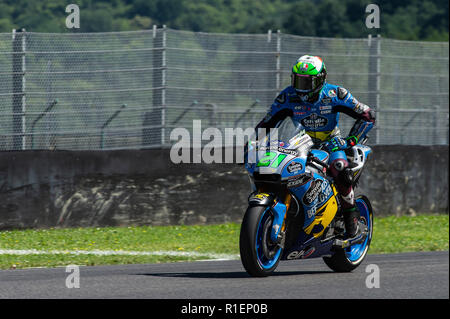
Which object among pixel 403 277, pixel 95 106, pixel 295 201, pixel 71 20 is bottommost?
pixel 403 277

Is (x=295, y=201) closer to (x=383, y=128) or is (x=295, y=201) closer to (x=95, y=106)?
(x=95, y=106)

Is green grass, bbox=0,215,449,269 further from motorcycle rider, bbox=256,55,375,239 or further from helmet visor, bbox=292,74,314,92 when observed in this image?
helmet visor, bbox=292,74,314,92

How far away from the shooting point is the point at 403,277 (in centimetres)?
941

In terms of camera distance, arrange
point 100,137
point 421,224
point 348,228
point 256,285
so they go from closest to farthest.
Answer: point 256,285 < point 348,228 < point 100,137 < point 421,224

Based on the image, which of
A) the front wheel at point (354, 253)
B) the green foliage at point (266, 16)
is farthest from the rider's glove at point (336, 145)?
the green foliage at point (266, 16)

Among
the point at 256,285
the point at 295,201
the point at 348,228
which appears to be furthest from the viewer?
the point at 348,228

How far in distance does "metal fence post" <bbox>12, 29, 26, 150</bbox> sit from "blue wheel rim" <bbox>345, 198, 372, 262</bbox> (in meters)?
5.48

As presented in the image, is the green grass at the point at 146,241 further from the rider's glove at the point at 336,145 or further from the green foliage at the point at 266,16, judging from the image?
the green foliage at the point at 266,16

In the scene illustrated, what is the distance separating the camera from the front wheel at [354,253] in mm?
10078

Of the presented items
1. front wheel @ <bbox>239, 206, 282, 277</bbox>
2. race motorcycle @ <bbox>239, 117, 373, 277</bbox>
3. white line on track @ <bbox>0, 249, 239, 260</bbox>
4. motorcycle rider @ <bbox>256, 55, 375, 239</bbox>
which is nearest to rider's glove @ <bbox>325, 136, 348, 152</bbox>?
motorcycle rider @ <bbox>256, 55, 375, 239</bbox>

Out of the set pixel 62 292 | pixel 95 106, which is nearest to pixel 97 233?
pixel 95 106

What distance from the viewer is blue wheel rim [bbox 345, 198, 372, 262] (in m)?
10.2
